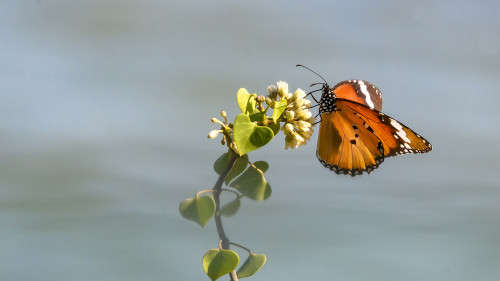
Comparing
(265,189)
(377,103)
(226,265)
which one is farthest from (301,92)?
(377,103)

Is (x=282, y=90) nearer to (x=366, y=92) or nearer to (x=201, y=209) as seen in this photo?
(x=201, y=209)

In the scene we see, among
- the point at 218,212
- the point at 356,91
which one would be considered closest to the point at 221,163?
the point at 218,212

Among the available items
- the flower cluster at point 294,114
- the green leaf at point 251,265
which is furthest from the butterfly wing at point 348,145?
the green leaf at point 251,265

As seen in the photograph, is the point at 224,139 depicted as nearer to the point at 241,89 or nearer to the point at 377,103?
the point at 241,89

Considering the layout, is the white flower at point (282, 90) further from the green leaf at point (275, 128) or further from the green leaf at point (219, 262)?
the green leaf at point (219, 262)

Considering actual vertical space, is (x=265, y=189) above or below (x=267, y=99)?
below

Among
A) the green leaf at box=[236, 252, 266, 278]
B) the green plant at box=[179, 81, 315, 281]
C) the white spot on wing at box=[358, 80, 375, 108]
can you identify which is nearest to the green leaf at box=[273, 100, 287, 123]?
the green plant at box=[179, 81, 315, 281]
